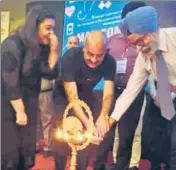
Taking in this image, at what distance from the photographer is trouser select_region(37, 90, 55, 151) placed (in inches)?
76.2

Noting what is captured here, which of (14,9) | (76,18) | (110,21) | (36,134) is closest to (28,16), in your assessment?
(14,9)

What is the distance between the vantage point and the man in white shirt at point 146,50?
1880 mm

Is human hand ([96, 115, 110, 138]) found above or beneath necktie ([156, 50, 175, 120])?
beneath

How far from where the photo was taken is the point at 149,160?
6.29 feet

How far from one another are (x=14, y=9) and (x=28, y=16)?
0.06 m

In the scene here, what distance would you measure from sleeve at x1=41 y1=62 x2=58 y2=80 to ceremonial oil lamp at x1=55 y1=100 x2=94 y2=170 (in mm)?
121

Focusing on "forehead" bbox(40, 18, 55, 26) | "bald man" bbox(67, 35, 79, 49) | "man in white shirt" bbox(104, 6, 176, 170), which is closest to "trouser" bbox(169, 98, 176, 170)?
"man in white shirt" bbox(104, 6, 176, 170)

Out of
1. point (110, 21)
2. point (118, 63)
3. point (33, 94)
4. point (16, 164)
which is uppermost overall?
point (110, 21)

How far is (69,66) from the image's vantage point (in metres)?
1.94

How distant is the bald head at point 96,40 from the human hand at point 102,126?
0.26 m

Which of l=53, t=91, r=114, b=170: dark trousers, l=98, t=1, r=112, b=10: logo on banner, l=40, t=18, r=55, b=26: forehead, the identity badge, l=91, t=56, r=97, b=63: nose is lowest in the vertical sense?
l=53, t=91, r=114, b=170: dark trousers

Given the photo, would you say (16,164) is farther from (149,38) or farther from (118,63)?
(149,38)

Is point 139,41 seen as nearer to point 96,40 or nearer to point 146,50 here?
point 146,50

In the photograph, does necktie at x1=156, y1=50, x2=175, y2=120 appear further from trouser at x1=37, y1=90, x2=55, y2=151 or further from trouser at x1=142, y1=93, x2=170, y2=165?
trouser at x1=37, y1=90, x2=55, y2=151
